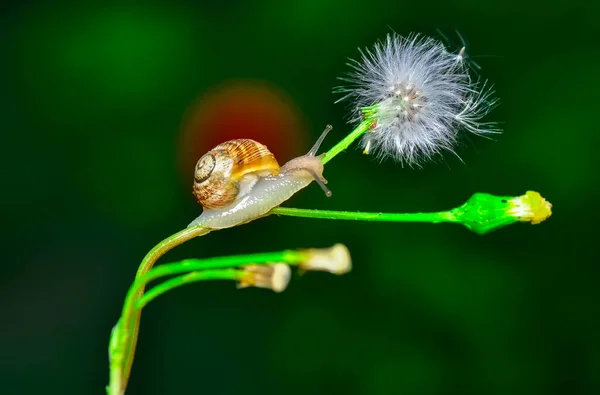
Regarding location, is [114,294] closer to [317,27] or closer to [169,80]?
[169,80]

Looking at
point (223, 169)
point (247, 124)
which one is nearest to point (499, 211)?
point (223, 169)

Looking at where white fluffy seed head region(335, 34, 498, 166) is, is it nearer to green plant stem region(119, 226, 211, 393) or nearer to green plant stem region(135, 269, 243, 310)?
green plant stem region(119, 226, 211, 393)

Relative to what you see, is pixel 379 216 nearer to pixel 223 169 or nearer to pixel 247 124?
pixel 223 169

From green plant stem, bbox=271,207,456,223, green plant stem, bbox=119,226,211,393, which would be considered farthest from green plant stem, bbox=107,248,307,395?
green plant stem, bbox=271,207,456,223

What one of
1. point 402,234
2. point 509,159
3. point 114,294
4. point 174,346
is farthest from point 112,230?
point 509,159

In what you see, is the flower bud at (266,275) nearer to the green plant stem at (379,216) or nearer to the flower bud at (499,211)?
the green plant stem at (379,216)

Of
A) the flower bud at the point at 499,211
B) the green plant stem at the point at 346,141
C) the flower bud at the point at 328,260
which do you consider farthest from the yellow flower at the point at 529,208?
the flower bud at the point at 328,260

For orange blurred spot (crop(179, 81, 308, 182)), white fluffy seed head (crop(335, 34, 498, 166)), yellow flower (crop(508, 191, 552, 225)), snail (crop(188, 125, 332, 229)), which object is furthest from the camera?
orange blurred spot (crop(179, 81, 308, 182))
